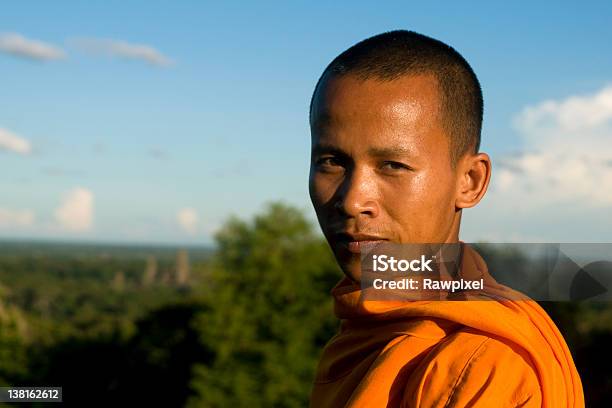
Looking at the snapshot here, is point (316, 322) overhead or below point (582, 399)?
below

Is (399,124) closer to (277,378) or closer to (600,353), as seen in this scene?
(600,353)

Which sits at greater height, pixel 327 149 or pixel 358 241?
pixel 327 149

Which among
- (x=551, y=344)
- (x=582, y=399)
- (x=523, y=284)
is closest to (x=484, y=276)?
(x=523, y=284)

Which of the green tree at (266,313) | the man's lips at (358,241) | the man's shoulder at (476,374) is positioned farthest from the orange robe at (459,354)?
the green tree at (266,313)

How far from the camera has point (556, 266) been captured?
190cm

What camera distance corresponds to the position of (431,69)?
1.95m

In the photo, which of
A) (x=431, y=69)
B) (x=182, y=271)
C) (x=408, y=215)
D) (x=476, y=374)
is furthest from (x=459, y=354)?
(x=182, y=271)

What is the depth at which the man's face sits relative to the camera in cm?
184

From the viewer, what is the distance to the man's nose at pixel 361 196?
73.3 inches

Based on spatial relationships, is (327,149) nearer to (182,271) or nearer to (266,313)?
(266,313)

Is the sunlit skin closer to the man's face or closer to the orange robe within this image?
the man's face

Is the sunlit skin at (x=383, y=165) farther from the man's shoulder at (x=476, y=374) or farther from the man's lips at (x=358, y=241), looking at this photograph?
the man's shoulder at (x=476, y=374)

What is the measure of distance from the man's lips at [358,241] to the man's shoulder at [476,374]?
38 cm

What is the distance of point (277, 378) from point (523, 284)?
4029 cm
